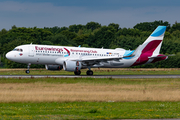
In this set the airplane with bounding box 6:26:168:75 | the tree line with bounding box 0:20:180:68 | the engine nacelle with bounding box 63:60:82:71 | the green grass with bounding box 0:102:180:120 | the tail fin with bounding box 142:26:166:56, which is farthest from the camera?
the tree line with bounding box 0:20:180:68

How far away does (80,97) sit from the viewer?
21.7m

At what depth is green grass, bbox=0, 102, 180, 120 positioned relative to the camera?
1452 cm

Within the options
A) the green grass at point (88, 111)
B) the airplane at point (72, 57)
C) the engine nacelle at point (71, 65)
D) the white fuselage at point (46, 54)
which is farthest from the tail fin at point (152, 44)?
the green grass at point (88, 111)

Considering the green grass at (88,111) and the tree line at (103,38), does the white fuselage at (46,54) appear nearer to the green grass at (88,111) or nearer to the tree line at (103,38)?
the green grass at (88,111)

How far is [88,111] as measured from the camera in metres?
15.9

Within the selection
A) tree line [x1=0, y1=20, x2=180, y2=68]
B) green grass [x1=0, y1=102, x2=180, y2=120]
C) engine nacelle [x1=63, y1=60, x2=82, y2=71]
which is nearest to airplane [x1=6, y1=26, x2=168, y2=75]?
engine nacelle [x1=63, y1=60, x2=82, y2=71]

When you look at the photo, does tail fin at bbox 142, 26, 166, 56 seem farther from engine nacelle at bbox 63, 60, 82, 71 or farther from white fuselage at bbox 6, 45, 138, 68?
engine nacelle at bbox 63, 60, 82, 71

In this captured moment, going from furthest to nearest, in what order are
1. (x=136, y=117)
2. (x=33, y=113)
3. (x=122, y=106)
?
(x=122, y=106), (x=33, y=113), (x=136, y=117)

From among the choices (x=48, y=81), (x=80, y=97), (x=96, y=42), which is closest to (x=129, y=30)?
(x=96, y=42)

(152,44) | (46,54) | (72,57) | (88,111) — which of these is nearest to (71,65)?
(72,57)

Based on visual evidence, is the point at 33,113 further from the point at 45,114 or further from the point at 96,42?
the point at 96,42

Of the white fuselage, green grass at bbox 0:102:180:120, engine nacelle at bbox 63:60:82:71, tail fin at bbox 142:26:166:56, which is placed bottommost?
green grass at bbox 0:102:180:120

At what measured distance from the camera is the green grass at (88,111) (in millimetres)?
14523

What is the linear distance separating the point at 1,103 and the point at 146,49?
118 feet
